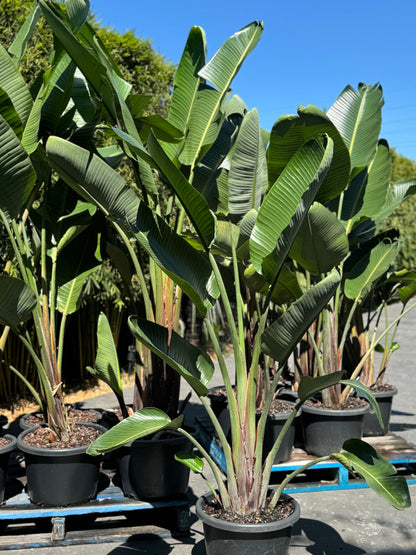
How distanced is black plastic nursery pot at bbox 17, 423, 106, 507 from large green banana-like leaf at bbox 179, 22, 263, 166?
5.61 ft

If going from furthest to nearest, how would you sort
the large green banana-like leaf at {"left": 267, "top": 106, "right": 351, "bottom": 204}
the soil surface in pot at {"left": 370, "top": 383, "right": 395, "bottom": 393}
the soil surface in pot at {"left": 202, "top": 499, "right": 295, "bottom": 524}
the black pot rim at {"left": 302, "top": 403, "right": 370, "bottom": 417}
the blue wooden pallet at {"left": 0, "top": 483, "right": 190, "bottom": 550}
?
the soil surface in pot at {"left": 370, "top": 383, "right": 395, "bottom": 393} < the black pot rim at {"left": 302, "top": 403, "right": 370, "bottom": 417} < the blue wooden pallet at {"left": 0, "top": 483, "right": 190, "bottom": 550} < the large green banana-like leaf at {"left": 267, "top": 106, "right": 351, "bottom": 204} < the soil surface in pot at {"left": 202, "top": 499, "right": 295, "bottom": 524}

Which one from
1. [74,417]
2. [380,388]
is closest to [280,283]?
[74,417]

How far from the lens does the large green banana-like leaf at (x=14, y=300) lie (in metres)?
2.50

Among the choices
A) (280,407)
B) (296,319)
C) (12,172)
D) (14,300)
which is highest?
(12,172)

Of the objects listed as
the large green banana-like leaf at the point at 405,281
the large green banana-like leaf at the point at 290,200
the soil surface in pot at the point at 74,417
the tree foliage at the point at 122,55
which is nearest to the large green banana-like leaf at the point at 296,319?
the large green banana-like leaf at the point at 290,200

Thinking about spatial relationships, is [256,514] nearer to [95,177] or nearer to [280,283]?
[280,283]

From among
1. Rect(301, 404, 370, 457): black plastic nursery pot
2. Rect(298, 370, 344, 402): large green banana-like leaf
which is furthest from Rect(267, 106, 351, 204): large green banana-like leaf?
Rect(301, 404, 370, 457): black plastic nursery pot

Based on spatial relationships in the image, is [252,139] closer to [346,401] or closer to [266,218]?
[266,218]

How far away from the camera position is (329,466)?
345cm

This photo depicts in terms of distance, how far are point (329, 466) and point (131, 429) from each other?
1.70 m

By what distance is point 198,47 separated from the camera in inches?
124

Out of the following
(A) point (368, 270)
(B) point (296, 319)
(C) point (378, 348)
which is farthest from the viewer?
(C) point (378, 348)

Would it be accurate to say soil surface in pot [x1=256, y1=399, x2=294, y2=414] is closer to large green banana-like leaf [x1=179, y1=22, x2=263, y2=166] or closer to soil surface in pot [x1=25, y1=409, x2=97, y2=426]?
soil surface in pot [x1=25, y1=409, x2=97, y2=426]

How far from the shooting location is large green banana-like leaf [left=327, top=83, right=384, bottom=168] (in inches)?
143
